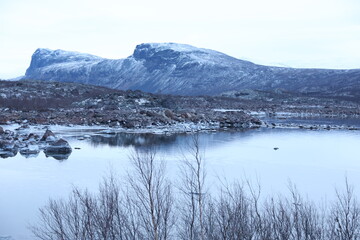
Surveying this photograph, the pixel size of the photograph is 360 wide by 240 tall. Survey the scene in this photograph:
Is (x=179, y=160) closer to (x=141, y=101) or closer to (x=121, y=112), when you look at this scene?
(x=121, y=112)

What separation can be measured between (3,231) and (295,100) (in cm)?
8537

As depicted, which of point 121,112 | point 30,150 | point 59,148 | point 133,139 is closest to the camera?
point 30,150

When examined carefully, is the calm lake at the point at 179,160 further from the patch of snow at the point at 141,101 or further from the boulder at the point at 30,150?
the patch of snow at the point at 141,101

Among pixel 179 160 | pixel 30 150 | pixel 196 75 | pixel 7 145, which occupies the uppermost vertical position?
pixel 196 75

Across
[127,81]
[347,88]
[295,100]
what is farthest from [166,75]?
[295,100]

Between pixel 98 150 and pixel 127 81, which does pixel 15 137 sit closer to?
pixel 98 150

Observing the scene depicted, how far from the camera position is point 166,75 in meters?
175

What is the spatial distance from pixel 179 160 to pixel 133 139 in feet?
30.0

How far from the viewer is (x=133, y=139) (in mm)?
28797

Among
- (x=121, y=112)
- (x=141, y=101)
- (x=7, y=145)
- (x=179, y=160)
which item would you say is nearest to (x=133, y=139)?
(x=7, y=145)

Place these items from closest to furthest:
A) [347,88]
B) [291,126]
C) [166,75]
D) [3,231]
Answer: [3,231] < [291,126] < [347,88] < [166,75]

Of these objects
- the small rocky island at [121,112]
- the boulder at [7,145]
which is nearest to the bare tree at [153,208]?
the boulder at [7,145]

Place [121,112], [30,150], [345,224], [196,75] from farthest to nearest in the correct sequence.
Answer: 1. [196,75]
2. [121,112]
3. [30,150]
4. [345,224]

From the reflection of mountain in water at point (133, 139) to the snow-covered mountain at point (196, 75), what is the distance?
94.5 m
